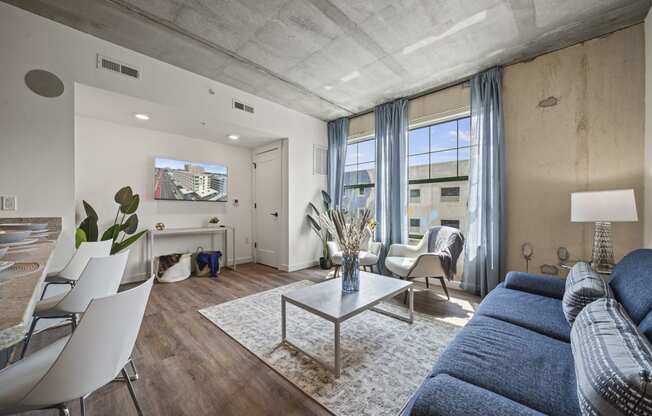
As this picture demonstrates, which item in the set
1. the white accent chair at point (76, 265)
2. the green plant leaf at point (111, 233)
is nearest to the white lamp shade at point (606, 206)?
the white accent chair at point (76, 265)

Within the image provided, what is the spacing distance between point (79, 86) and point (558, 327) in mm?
4323

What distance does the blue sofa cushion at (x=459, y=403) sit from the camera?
2.45 feet

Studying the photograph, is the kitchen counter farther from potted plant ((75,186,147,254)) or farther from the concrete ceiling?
the concrete ceiling

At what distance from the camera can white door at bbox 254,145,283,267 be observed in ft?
15.1

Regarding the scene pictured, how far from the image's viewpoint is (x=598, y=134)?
8.42ft

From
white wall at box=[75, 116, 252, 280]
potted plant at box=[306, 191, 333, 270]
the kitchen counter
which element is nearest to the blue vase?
the kitchen counter

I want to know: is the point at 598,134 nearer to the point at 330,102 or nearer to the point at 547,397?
the point at 547,397

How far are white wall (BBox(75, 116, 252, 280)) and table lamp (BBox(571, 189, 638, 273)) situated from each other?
15.7 feet

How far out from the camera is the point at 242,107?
366cm

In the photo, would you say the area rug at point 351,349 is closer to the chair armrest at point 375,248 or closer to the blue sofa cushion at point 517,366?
the blue sofa cushion at point 517,366

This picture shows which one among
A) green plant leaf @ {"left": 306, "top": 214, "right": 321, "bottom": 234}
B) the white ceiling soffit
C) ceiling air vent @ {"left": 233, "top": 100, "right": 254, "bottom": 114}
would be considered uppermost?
ceiling air vent @ {"left": 233, "top": 100, "right": 254, "bottom": 114}

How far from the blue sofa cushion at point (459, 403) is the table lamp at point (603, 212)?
2.26 m

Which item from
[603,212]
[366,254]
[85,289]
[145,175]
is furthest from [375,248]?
[145,175]

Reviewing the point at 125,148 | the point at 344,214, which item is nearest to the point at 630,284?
the point at 344,214
